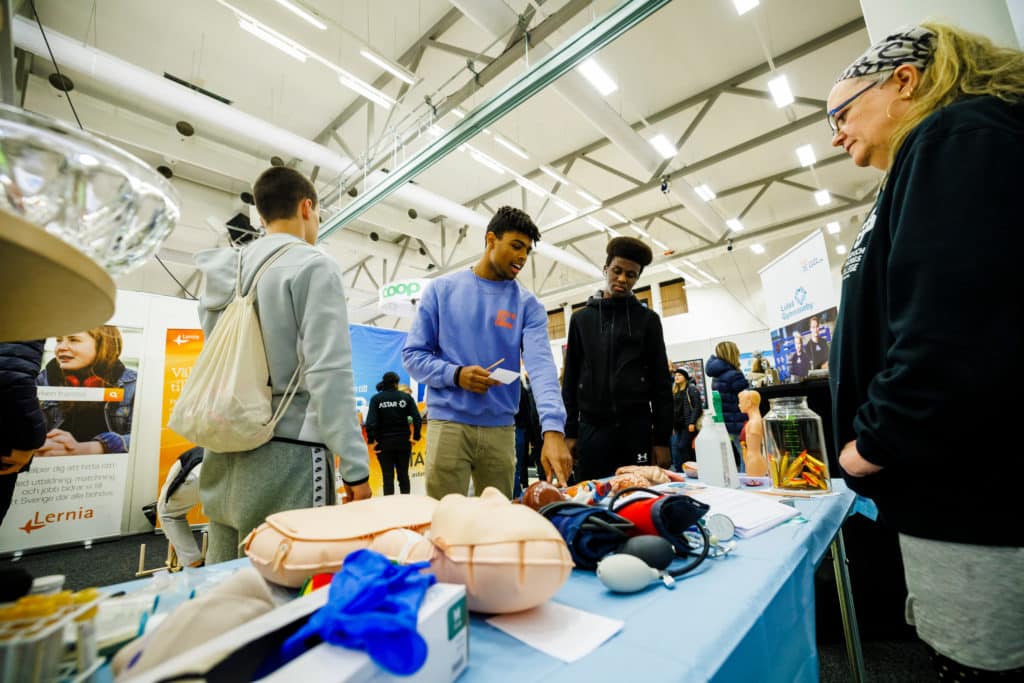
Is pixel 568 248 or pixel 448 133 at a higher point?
pixel 568 248

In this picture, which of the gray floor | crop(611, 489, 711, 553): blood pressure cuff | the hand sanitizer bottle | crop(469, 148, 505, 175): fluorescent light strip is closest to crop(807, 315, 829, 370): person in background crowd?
the gray floor

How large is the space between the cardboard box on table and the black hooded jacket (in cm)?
151

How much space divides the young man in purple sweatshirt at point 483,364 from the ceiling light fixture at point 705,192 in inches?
218

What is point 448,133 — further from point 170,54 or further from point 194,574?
point 194,574

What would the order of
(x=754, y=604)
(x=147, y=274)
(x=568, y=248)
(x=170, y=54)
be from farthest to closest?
(x=568, y=248) < (x=147, y=274) < (x=170, y=54) < (x=754, y=604)

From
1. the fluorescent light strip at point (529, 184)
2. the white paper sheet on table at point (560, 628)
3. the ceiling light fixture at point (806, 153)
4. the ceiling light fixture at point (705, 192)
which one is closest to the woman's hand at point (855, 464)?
the white paper sheet on table at point (560, 628)

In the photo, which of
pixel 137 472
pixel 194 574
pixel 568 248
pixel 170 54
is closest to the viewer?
pixel 194 574

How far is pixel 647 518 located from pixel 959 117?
2.42 ft

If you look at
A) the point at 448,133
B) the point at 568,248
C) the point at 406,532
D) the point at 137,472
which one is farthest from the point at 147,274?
the point at 406,532

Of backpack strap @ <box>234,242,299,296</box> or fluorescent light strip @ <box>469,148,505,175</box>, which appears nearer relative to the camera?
backpack strap @ <box>234,242,299,296</box>

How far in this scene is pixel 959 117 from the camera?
0.60m

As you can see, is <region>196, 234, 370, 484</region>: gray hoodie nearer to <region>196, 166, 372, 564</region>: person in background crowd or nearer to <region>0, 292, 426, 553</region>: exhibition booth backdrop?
<region>196, 166, 372, 564</region>: person in background crowd

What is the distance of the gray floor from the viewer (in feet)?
4.91

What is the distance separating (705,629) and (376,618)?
36cm
